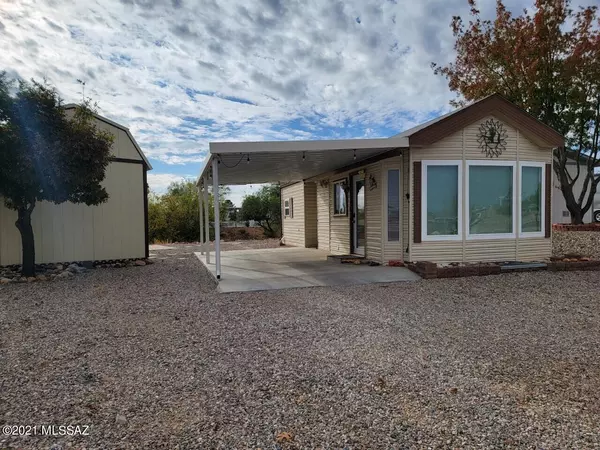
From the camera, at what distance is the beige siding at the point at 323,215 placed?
12.2 meters

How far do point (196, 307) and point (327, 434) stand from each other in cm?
353

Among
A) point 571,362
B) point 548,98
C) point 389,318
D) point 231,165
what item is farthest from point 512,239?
point 548,98

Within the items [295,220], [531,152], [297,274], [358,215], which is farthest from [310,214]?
[531,152]

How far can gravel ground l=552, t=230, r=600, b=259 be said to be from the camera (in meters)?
10.4

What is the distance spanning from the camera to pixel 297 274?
7.80m

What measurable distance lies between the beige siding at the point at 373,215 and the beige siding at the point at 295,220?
16.5 ft

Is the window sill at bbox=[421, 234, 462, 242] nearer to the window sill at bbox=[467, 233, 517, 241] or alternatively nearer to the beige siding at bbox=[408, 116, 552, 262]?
the beige siding at bbox=[408, 116, 552, 262]

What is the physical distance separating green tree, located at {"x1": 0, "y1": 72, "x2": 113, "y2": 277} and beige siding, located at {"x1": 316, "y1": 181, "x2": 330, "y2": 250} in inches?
250

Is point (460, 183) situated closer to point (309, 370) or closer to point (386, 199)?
point (386, 199)

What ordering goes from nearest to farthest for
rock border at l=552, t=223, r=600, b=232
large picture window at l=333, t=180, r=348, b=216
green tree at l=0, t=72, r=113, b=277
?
green tree at l=0, t=72, r=113, b=277, large picture window at l=333, t=180, r=348, b=216, rock border at l=552, t=223, r=600, b=232

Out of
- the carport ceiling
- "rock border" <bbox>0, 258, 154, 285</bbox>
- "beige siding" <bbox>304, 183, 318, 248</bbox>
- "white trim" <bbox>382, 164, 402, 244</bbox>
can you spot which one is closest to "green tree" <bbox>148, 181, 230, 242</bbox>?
"beige siding" <bbox>304, 183, 318, 248</bbox>

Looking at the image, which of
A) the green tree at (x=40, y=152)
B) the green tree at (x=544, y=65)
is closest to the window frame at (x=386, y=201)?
the green tree at (x=40, y=152)

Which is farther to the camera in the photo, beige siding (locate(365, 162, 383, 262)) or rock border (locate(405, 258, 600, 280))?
beige siding (locate(365, 162, 383, 262))

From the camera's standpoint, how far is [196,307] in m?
5.46
